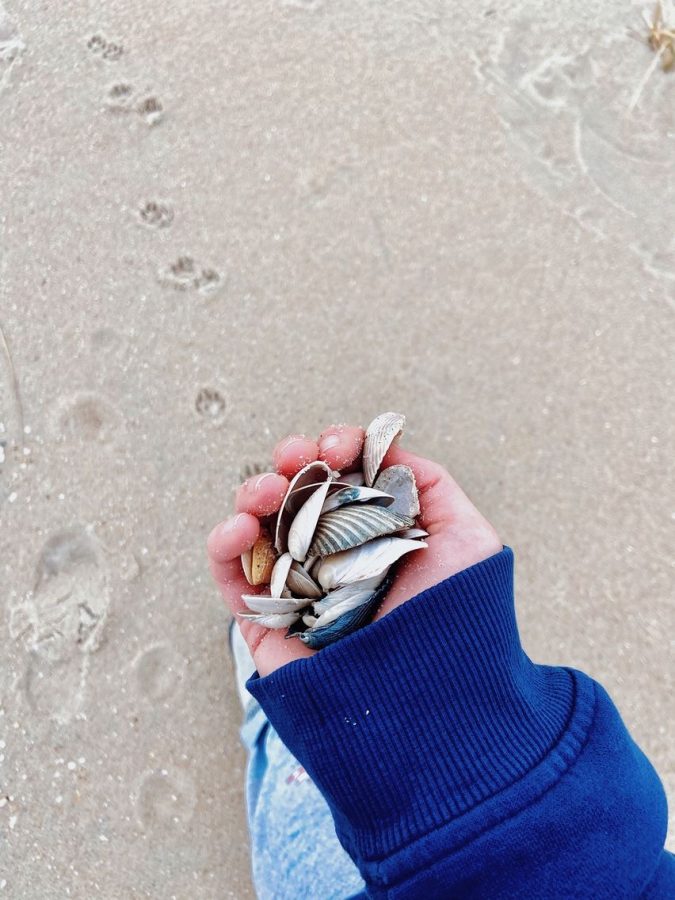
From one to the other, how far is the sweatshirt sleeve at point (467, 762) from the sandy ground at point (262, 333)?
864mm

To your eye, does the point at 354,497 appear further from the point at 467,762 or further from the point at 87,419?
the point at 87,419

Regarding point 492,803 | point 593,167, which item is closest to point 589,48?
point 593,167

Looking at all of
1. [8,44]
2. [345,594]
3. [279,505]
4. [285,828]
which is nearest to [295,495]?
[279,505]

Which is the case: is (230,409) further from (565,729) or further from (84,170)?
(565,729)

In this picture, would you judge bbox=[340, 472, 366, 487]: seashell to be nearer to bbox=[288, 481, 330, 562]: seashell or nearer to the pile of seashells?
the pile of seashells

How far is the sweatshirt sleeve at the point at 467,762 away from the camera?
133cm

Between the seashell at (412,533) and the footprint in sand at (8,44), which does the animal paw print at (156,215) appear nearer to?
the footprint in sand at (8,44)

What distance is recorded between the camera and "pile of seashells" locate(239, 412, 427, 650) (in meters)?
1.55

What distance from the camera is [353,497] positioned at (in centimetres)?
164

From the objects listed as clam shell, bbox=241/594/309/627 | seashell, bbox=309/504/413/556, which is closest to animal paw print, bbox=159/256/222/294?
seashell, bbox=309/504/413/556

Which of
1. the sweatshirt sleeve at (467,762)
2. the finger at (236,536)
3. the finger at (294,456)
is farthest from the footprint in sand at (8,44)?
the sweatshirt sleeve at (467,762)

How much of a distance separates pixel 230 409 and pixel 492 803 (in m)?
1.53

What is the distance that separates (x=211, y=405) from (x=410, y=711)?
135 centimetres

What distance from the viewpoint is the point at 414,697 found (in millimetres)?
1471
